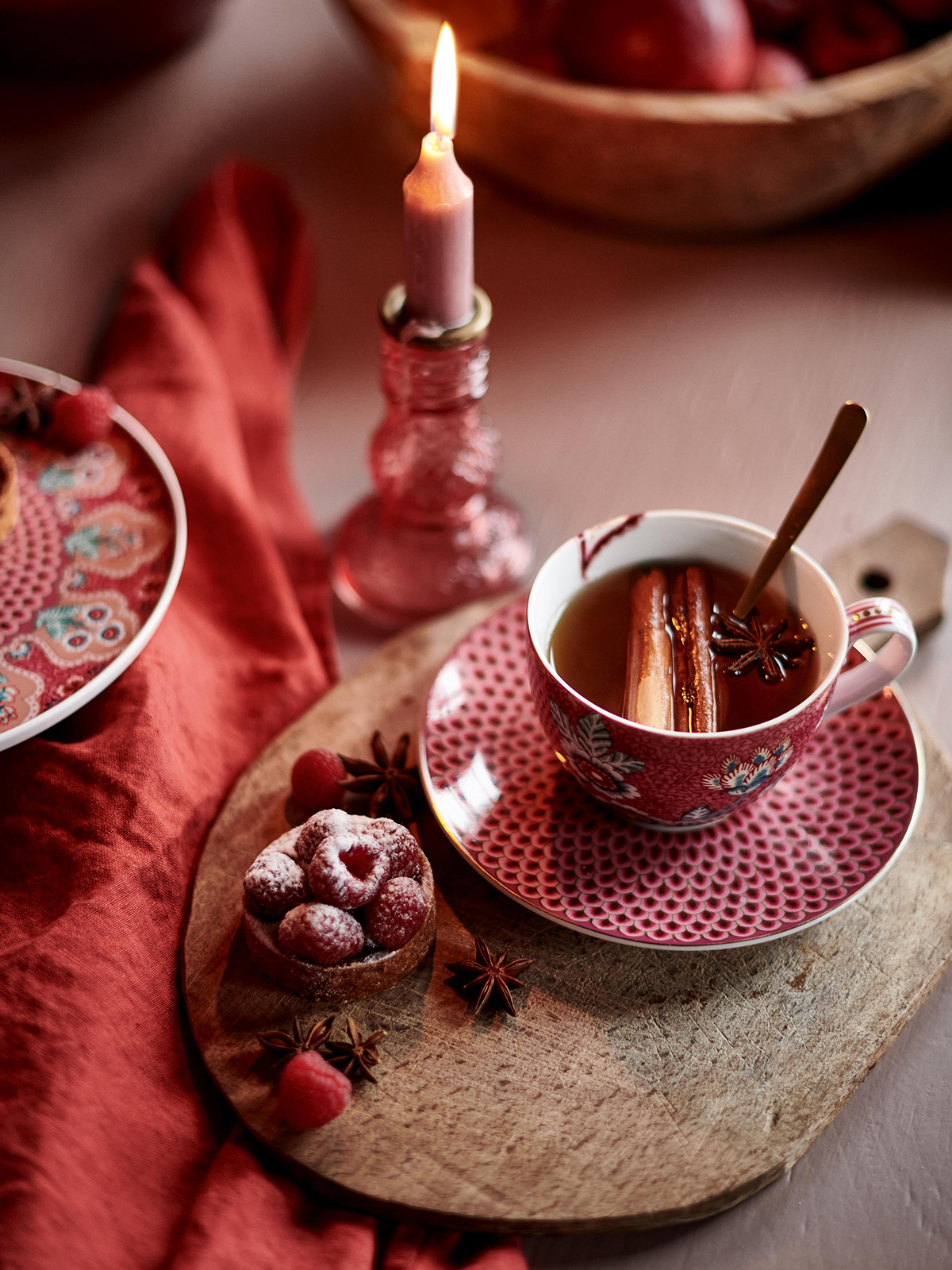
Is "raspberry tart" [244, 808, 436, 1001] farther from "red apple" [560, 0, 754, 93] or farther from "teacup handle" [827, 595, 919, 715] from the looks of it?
"red apple" [560, 0, 754, 93]

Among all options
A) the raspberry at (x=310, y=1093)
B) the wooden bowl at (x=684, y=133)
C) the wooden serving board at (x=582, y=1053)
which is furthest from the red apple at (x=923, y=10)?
the raspberry at (x=310, y=1093)

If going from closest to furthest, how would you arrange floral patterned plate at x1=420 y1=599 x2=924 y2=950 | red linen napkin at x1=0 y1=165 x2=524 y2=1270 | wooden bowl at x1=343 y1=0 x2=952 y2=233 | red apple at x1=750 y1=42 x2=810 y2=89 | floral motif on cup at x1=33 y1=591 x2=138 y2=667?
red linen napkin at x1=0 y1=165 x2=524 y2=1270
floral patterned plate at x1=420 y1=599 x2=924 y2=950
floral motif on cup at x1=33 y1=591 x2=138 y2=667
wooden bowl at x1=343 y1=0 x2=952 y2=233
red apple at x1=750 y1=42 x2=810 y2=89

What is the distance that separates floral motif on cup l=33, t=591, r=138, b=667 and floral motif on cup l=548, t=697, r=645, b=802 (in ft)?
1.23

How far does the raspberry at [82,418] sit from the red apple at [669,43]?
2.55 feet

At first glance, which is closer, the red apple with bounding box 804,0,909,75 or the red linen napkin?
the red linen napkin

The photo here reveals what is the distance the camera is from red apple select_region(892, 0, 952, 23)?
57.7 inches

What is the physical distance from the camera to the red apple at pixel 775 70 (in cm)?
143

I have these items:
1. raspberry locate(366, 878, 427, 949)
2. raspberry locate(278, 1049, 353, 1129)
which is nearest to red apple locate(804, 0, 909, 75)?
raspberry locate(366, 878, 427, 949)

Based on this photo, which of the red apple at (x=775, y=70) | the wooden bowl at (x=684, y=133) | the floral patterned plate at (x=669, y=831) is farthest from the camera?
the red apple at (x=775, y=70)

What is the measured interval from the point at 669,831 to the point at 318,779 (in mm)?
275

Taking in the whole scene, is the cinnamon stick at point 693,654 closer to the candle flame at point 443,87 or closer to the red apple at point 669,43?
the candle flame at point 443,87

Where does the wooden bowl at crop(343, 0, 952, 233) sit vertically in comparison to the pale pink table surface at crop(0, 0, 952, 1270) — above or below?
above

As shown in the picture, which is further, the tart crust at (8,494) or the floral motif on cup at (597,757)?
the tart crust at (8,494)

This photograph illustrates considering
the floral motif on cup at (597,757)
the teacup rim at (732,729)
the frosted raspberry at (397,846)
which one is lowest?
the frosted raspberry at (397,846)
